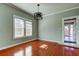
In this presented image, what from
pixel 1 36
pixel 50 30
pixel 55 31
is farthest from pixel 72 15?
pixel 1 36

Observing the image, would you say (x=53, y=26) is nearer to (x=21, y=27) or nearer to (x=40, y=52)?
(x=21, y=27)

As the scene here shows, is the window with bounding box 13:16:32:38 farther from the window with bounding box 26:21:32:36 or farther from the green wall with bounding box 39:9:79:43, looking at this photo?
the green wall with bounding box 39:9:79:43

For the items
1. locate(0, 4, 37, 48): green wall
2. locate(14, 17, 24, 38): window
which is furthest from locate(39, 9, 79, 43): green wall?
locate(0, 4, 37, 48): green wall

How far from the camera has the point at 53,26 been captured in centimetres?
552

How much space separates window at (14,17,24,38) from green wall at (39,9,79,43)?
2.12 metres

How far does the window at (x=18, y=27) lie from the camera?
426 centimetres

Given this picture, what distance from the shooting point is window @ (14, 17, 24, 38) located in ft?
14.0

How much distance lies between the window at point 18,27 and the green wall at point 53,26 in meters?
2.12

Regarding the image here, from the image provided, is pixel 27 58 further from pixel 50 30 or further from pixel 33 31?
pixel 33 31

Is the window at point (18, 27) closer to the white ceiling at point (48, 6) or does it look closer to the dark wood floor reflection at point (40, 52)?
the white ceiling at point (48, 6)

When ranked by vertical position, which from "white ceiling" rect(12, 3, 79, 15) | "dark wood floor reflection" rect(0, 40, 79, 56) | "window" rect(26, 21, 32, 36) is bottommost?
"dark wood floor reflection" rect(0, 40, 79, 56)

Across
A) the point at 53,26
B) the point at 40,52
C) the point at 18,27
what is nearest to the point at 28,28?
the point at 18,27

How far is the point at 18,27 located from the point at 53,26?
8.92ft

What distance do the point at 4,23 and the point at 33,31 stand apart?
311 cm
